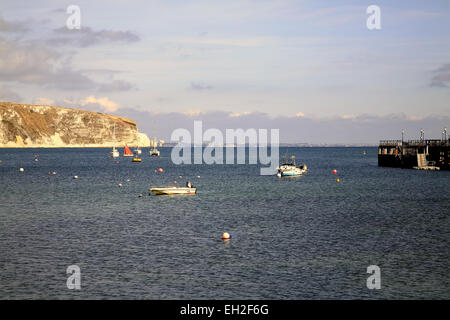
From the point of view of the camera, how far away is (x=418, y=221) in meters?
49.4

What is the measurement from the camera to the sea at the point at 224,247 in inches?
1061

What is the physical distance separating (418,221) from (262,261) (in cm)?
2268

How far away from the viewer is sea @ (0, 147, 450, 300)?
26.9 m

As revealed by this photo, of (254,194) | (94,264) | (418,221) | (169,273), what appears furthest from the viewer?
(254,194)

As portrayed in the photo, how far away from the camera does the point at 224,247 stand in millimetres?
37000

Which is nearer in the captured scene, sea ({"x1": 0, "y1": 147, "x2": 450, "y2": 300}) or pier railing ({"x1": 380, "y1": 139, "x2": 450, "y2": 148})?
sea ({"x1": 0, "y1": 147, "x2": 450, "y2": 300})

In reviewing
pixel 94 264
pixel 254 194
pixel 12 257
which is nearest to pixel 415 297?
pixel 94 264

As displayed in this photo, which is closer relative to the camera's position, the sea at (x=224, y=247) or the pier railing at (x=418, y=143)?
the sea at (x=224, y=247)

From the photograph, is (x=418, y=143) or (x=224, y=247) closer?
(x=224, y=247)
